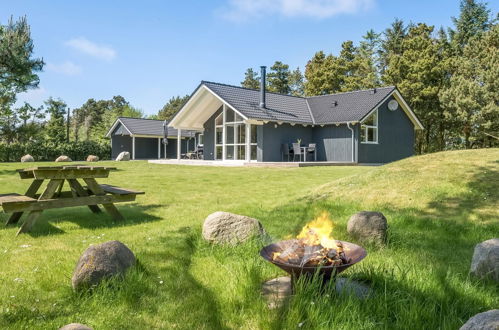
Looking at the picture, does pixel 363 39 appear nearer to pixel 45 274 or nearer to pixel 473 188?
pixel 473 188

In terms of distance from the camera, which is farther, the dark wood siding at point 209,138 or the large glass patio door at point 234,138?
the dark wood siding at point 209,138

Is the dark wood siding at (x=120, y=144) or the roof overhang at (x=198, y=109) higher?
the roof overhang at (x=198, y=109)

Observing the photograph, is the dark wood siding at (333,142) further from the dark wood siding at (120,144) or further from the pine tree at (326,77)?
the dark wood siding at (120,144)

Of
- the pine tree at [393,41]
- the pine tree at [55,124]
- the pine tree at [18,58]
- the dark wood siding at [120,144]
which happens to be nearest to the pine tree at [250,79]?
the pine tree at [393,41]

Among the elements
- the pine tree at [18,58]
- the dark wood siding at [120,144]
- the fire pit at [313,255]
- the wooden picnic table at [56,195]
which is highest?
the pine tree at [18,58]

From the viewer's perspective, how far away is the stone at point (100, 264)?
3314 mm

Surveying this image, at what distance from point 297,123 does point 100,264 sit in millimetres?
20491

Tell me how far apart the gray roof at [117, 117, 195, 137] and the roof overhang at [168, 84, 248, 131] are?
8.04m

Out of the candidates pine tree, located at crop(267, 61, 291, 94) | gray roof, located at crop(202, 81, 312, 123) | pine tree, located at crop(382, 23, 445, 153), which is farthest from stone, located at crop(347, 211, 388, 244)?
pine tree, located at crop(267, 61, 291, 94)

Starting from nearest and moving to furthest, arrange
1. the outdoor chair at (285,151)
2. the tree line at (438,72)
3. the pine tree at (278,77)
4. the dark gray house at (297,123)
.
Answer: the dark gray house at (297,123) → the outdoor chair at (285,151) → the tree line at (438,72) → the pine tree at (278,77)

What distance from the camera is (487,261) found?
3.63 metres

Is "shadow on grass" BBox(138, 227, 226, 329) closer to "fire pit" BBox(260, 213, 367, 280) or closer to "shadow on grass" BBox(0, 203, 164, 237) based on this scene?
"fire pit" BBox(260, 213, 367, 280)

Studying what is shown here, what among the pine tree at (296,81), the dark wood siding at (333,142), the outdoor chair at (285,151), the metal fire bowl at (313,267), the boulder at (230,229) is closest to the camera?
the metal fire bowl at (313,267)

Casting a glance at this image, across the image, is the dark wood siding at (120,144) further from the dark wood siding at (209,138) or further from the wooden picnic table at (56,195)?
the wooden picnic table at (56,195)
